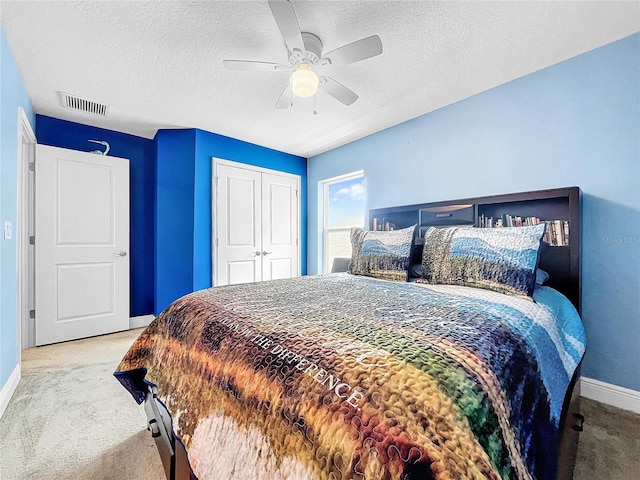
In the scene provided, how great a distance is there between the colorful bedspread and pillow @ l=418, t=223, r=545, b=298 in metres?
0.31

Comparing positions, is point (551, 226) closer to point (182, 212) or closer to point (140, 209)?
point (182, 212)

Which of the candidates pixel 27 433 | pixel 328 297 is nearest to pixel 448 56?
pixel 328 297

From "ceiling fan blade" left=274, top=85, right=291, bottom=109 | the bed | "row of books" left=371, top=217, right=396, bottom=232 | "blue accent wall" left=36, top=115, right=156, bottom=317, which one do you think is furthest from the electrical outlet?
"row of books" left=371, top=217, right=396, bottom=232

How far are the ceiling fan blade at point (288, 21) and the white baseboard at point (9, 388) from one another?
2754mm

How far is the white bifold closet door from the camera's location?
→ 3.69m

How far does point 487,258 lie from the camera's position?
5.69 ft

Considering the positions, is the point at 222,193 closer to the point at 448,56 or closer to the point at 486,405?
the point at 448,56

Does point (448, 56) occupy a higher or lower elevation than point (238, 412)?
higher

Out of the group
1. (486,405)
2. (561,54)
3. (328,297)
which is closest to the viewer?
(486,405)

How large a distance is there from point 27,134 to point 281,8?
9.53 feet

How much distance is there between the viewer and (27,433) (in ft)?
5.11

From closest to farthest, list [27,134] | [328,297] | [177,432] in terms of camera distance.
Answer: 1. [177,432]
2. [328,297]
3. [27,134]

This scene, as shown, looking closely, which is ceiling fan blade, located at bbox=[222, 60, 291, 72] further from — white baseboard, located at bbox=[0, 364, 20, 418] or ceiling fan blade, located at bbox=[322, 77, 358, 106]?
white baseboard, located at bbox=[0, 364, 20, 418]

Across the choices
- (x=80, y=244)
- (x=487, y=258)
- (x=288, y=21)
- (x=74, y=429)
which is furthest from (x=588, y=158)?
(x=80, y=244)
